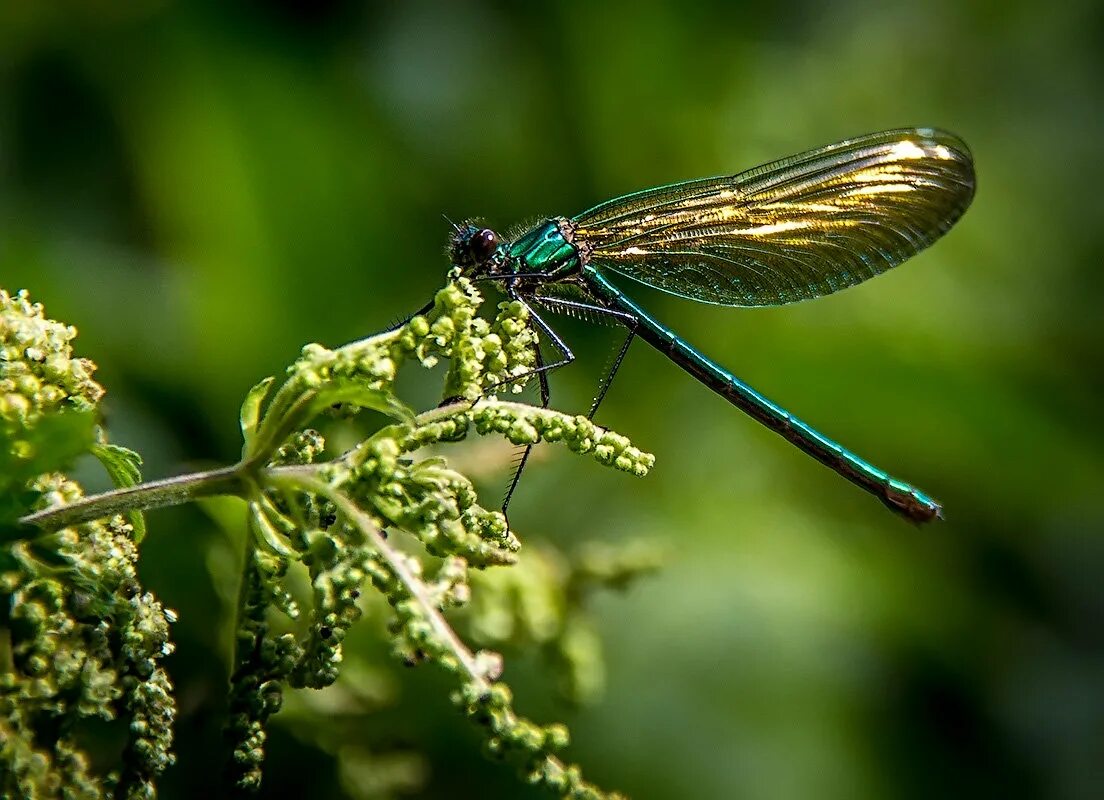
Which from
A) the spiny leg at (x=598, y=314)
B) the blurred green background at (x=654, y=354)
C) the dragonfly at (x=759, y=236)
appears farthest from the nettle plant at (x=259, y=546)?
the dragonfly at (x=759, y=236)

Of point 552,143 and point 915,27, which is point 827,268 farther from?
point 915,27

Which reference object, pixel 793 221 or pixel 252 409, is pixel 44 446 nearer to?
pixel 252 409


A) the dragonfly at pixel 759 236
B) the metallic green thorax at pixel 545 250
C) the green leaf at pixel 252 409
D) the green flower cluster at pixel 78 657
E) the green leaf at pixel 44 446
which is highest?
the dragonfly at pixel 759 236

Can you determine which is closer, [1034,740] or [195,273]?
[195,273]

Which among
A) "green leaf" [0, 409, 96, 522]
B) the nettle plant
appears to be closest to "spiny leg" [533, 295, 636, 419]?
the nettle plant

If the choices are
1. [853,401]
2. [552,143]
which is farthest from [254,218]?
[853,401]

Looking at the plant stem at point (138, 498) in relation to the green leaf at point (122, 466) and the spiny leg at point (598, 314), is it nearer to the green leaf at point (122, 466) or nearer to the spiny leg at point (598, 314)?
the green leaf at point (122, 466)

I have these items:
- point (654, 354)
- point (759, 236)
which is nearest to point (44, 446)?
point (759, 236)
